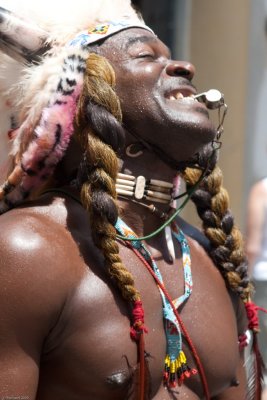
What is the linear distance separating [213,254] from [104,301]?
0.64m

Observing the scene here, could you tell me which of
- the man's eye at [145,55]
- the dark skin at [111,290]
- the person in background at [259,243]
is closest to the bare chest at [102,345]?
the dark skin at [111,290]

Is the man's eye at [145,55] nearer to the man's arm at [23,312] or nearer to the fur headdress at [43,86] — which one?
the fur headdress at [43,86]

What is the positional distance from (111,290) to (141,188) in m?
0.38

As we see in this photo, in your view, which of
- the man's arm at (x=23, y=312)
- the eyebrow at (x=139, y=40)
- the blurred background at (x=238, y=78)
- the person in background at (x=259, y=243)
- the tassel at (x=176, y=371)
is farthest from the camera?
the blurred background at (x=238, y=78)

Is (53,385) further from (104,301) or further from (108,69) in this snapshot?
(108,69)

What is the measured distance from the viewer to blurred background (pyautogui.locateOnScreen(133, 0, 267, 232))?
19.0 ft

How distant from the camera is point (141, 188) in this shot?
9.08 ft

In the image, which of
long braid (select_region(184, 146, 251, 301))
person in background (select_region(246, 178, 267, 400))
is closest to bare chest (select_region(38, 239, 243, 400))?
long braid (select_region(184, 146, 251, 301))

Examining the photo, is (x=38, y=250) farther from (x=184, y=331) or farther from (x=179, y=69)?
(x=179, y=69)

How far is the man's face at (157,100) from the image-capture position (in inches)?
107

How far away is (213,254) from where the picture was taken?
3.03 m

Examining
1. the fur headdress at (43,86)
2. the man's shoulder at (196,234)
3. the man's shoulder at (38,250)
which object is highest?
the fur headdress at (43,86)

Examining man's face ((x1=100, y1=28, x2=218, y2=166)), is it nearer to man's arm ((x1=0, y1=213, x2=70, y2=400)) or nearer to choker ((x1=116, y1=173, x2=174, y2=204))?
choker ((x1=116, y1=173, x2=174, y2=204))

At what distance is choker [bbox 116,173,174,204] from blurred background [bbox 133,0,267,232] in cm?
285
